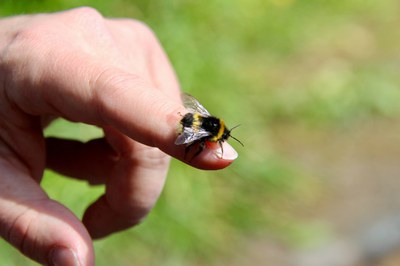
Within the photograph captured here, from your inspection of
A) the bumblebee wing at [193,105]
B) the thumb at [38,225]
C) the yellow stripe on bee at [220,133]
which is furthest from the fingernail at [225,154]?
the thumb at [38,225]

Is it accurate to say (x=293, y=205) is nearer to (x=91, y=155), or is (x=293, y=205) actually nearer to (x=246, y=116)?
(x=246, y=116)

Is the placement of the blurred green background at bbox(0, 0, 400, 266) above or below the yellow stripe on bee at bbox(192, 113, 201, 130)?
above

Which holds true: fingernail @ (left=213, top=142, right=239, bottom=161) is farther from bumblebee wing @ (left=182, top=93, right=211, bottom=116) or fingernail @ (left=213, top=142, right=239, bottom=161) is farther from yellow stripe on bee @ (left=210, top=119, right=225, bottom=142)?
bumblebee wing @ (left=182, top=93, right=211, bottom=116)

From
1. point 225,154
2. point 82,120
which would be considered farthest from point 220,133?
point 82,120

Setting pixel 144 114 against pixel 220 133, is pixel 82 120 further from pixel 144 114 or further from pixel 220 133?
pixel 220 133

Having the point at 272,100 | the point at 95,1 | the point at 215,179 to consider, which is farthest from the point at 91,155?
the point at 272,100

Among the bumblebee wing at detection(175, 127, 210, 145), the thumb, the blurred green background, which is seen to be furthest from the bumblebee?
the blurred green background

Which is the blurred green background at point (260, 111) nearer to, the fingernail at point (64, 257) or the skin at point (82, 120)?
the skin at point (82, 120)

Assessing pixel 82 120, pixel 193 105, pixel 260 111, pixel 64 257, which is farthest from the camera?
pixel 260 111
